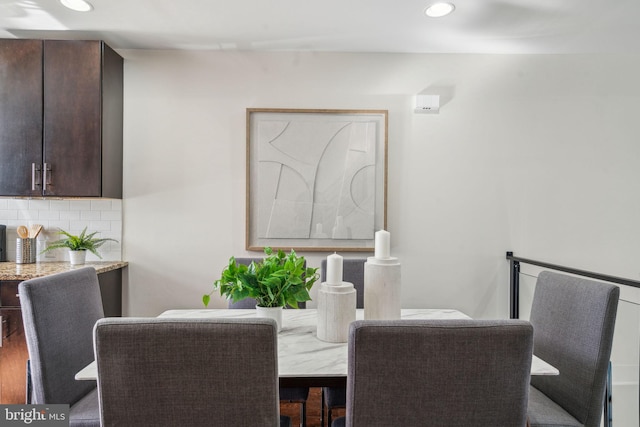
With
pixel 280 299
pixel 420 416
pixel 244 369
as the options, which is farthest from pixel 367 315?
pixel 244 369

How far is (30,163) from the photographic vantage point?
2533 mm

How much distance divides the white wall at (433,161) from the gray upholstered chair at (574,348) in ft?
4.11

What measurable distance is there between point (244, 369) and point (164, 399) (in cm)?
21

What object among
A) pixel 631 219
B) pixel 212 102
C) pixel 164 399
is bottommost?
pixel 164 399

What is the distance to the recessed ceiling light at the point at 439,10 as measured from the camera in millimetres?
2173

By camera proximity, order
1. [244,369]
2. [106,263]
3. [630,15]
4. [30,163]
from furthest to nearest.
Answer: [106,263], [30,163], [630,15], [244,369]

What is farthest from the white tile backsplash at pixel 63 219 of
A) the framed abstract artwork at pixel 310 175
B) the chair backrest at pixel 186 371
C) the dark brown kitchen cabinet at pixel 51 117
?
the chair backrest at pixel 186 371

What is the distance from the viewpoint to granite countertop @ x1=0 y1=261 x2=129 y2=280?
2238mm

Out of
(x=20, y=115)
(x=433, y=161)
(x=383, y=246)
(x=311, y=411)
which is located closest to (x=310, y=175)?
(x=433, y=161)

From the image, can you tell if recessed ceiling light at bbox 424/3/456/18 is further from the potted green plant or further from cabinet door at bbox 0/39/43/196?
the potted green plant

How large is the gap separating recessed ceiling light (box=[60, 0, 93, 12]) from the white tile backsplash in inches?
49.2

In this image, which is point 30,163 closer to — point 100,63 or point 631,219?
point 100,63

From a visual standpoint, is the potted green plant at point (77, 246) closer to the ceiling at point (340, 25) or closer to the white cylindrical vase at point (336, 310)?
the ceiling at point (340, 25)

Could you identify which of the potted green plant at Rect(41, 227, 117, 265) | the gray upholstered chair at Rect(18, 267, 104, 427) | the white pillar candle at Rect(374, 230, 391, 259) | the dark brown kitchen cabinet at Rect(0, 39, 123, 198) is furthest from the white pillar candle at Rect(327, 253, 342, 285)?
the potted green plant at Rect(41, 227, 117, 265)
